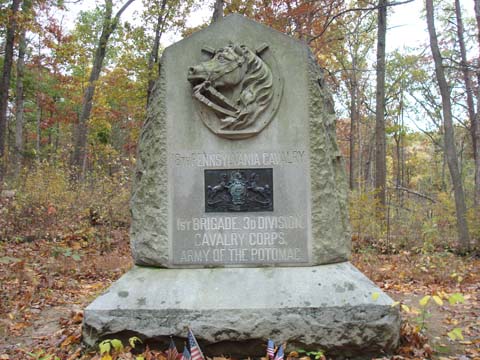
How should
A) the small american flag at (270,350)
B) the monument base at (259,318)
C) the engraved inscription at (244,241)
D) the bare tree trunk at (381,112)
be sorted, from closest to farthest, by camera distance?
the small american flag at (270,350)
the monument base at (259,318)
the engraved inscription at (244,241)
the bare tree trunk at (381,112)

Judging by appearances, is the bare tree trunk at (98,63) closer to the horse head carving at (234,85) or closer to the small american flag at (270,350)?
the horse head carving at (234,85)

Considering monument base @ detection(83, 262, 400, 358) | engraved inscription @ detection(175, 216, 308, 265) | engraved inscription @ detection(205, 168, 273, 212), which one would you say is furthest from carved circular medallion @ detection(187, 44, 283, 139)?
monument base @ detection(83, 262, 400, 358)

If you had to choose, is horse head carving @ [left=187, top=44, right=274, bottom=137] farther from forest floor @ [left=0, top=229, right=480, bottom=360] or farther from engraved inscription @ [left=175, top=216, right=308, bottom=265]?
forest floor @ [left=0, top=229, right=480, bottom=360]

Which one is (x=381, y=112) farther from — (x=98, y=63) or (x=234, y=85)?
(x=98, y=63)

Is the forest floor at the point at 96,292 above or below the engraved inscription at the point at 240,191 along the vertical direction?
below

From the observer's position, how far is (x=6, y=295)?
548 centimetres

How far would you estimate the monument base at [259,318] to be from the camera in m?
3.68

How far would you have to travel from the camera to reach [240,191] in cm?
432

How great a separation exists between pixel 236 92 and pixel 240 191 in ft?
3.37

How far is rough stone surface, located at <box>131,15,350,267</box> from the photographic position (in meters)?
4.29

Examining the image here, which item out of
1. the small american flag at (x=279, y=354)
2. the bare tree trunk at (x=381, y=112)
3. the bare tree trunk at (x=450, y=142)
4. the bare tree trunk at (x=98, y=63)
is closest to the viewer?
the small american flag at (x=279, y=354)

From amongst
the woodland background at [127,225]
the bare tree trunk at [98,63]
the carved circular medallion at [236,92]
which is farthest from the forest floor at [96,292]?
the bare tree trunk at [98,63]

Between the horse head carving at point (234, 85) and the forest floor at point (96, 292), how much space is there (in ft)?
7.57

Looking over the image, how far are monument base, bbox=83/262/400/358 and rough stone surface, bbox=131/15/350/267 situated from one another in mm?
479
